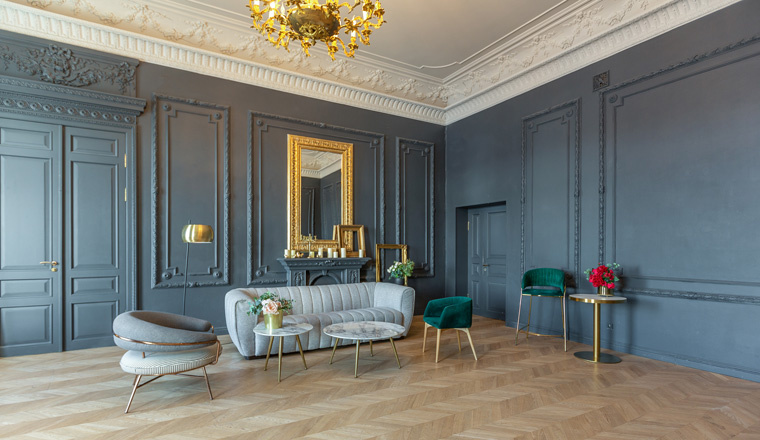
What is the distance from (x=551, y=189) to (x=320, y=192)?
3.65 m

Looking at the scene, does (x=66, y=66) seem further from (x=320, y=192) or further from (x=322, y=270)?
(x=322, y=270)

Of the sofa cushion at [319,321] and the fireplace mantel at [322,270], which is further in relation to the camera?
the fireplace mantel at [322,270]

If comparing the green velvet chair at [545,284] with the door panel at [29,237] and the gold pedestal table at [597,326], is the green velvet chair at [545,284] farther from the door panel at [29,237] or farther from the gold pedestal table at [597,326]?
the door panel at [29,237]

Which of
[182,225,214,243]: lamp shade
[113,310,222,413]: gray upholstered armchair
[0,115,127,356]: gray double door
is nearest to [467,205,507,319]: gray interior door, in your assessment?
[182,225,214,243]: lamp shade

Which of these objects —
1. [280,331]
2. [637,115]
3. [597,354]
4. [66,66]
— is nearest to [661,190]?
[637,115]

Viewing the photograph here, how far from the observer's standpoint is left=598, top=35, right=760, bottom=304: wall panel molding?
13.7ft

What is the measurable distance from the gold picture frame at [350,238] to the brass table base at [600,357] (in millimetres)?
3654

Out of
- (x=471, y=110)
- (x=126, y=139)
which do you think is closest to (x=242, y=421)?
(x=126, y=139)

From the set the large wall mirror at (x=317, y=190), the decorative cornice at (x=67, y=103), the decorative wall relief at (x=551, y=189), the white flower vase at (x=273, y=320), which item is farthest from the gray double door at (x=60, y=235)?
the decorative wall relief at (x=551, y=189)

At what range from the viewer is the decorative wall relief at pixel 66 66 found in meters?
4.84

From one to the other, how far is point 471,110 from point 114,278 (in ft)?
20.8

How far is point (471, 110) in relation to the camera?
762 centimetres

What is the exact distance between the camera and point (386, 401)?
137 inches

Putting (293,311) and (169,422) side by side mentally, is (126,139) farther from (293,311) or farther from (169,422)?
(169,422)
